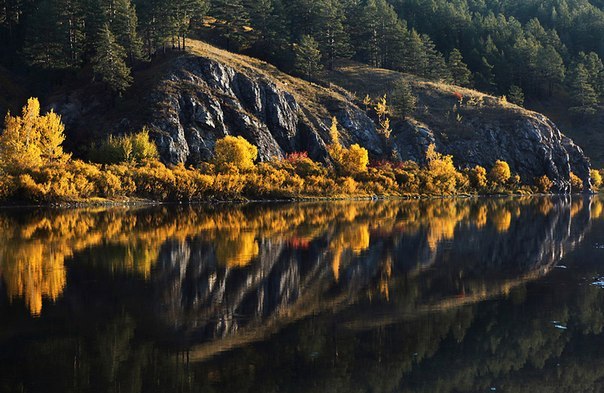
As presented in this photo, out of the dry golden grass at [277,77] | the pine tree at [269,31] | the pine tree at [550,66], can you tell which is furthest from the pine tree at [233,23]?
the pine tree at [550,66]

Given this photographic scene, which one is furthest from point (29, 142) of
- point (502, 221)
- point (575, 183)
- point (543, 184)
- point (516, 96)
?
point (516, 96)

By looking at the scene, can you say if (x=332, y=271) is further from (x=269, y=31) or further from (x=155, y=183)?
(x=269, y=31)

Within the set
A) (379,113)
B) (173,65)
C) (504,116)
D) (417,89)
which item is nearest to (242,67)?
(173,65)

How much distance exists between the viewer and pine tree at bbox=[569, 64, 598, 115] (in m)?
155

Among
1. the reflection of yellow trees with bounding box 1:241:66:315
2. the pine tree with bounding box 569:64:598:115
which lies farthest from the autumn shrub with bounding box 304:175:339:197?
the pine tree with bounding box 569:64:598:115

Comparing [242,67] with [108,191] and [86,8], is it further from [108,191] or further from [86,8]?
[108,191]

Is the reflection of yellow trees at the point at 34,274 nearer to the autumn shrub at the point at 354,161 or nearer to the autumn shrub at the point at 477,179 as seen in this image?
the autumn shrub at the point at 354,161

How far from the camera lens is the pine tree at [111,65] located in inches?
3718

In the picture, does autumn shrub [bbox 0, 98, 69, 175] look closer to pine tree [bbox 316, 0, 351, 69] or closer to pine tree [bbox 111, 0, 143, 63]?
pine tree [bbox 111, 0, 143, 63]

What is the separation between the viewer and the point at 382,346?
1555cm

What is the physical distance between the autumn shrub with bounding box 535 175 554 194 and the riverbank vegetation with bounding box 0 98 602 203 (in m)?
9.88

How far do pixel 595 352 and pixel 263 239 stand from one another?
23850mm

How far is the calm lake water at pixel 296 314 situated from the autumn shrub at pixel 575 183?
313 feet

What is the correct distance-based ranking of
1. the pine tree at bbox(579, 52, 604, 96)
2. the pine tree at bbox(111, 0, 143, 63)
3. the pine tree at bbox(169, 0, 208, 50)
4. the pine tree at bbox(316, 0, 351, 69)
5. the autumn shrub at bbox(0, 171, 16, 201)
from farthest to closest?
1. the pine tree at bbox(579, 52, 604, 96)
2. the pine tree at bbox(316, 0, 351, 69)
3. the pine tree at bbox(169, 0, 208, 50)
4. the pine tree at bbox(111, 0, 143, 63)
5. the autumn shrub at bbox(0, 171, 16, 201)
